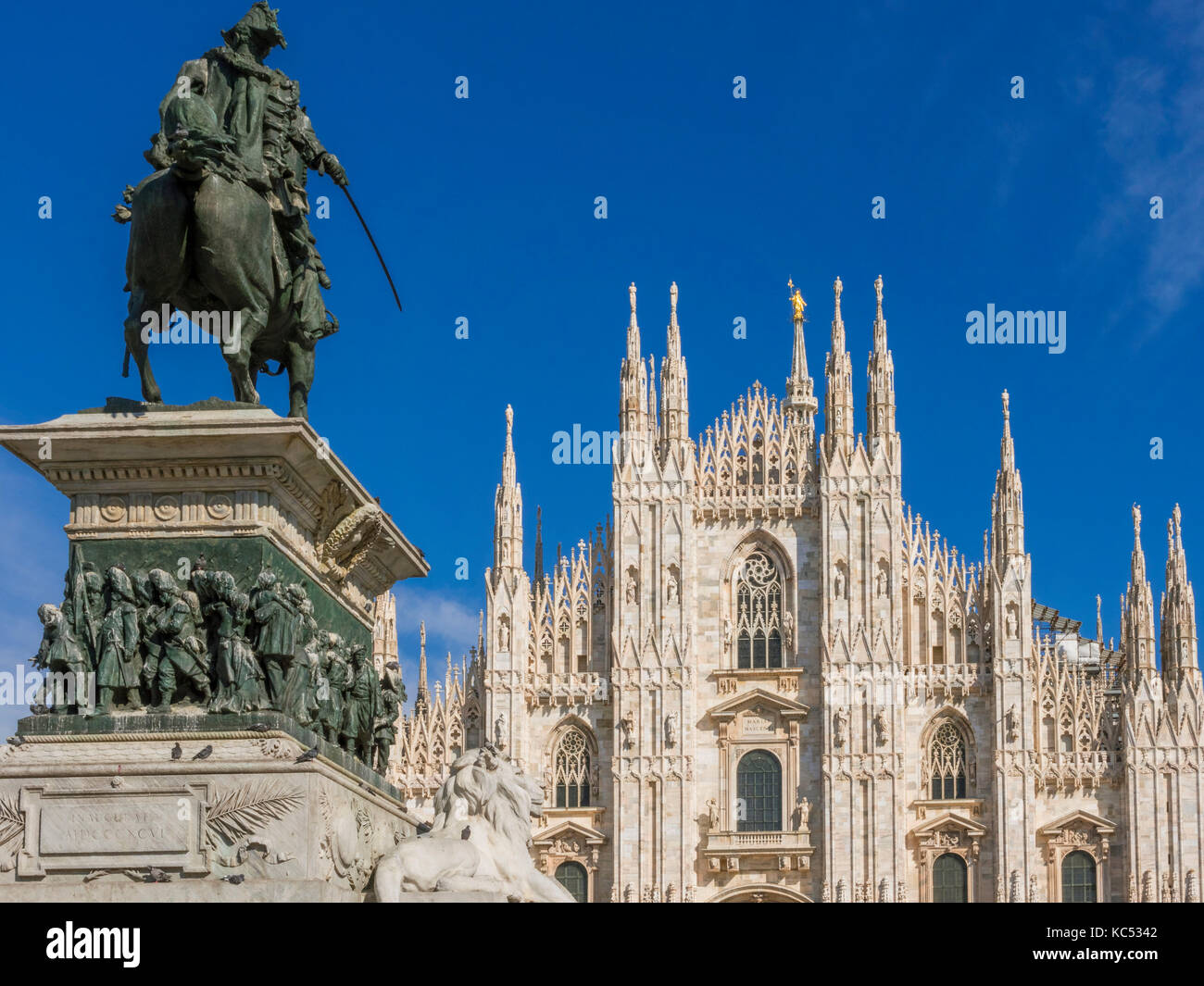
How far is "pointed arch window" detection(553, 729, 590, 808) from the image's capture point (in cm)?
4525

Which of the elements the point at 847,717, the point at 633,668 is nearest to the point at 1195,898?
the point at 847,717

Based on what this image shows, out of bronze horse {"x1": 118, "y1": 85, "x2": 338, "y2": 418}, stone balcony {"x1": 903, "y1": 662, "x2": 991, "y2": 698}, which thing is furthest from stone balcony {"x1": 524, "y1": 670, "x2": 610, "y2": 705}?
bronze horse {"x1": 118, "y1": 85, "x2": 338, "y2": 418}

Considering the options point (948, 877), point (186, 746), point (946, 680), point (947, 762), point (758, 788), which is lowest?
point (948, 877)

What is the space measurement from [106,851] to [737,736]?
38.3 meters

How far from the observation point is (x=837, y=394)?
45938 mm

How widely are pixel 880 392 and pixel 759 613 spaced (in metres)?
6.10

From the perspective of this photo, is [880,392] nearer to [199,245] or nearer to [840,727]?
[840,727]

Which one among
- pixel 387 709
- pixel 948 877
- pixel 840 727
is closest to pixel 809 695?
pixel 840 727

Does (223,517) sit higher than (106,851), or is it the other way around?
(223,517)

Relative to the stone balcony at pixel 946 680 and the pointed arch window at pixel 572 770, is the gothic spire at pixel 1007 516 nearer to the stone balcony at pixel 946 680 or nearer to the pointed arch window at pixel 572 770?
the stone balcony at pixel 946 680

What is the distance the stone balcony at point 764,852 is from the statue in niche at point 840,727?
220 cm
